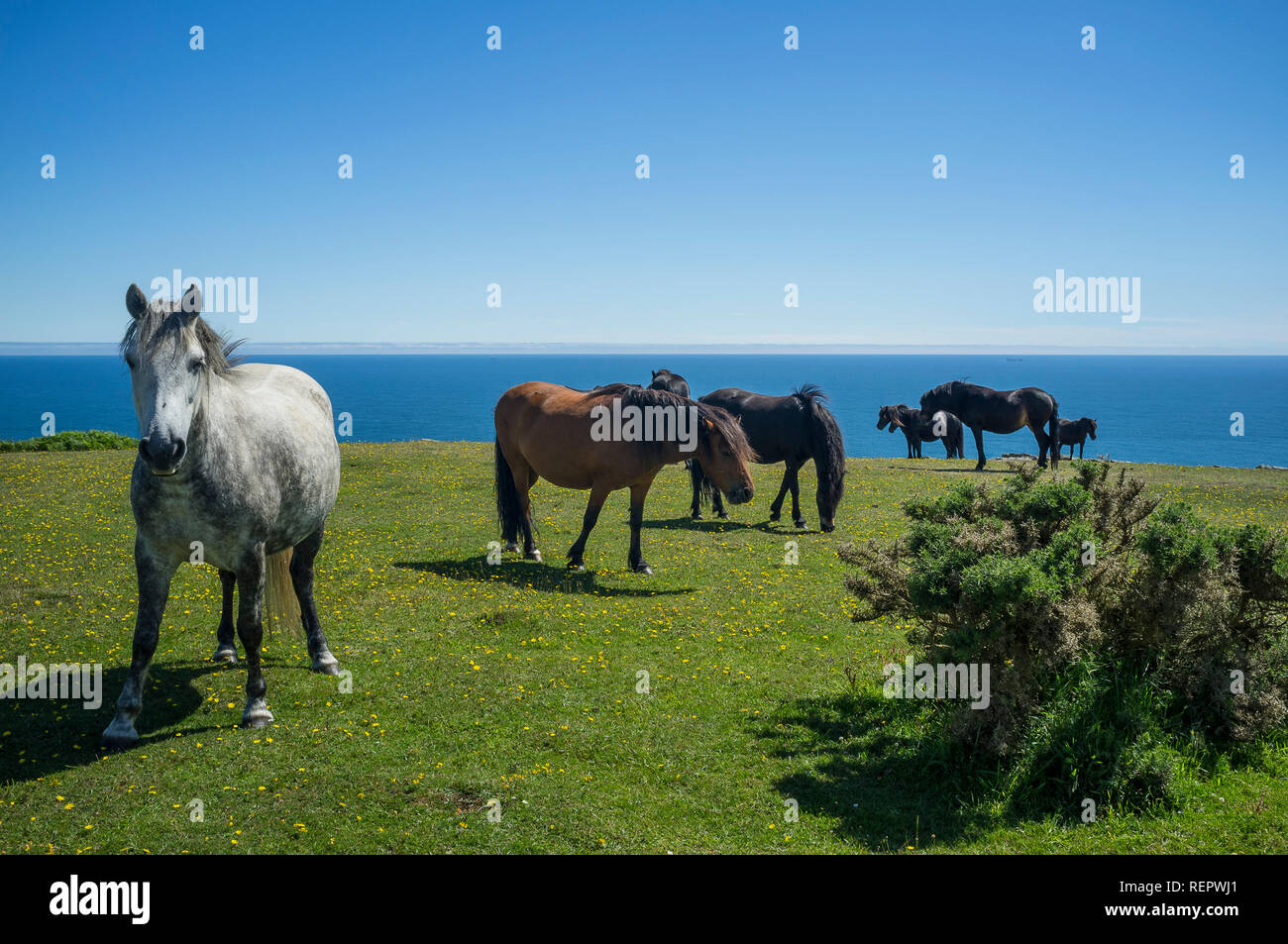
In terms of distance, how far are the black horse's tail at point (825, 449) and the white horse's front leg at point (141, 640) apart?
42.3 feet

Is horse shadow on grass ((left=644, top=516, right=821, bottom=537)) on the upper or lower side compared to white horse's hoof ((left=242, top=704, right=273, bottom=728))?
upper

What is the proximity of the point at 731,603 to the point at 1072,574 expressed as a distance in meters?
5.89

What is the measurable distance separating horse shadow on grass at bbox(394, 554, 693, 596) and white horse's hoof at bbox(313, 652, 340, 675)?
150 inches

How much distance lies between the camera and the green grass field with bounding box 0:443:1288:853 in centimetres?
568

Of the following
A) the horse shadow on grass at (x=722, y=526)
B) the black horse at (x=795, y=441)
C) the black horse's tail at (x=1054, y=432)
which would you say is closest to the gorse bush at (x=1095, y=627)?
the black horse at (x=795, y=441)

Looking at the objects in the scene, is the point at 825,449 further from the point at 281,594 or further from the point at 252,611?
the point at 252,611

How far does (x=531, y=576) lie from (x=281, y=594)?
4.94 metres

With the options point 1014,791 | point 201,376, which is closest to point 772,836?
point 1014,791

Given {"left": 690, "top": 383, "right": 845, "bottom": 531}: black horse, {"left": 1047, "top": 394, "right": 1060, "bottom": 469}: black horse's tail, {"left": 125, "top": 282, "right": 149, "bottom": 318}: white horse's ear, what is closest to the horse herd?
{"left": 125, "top": 282, "right": 149, "bottom": 318}: white horse's ear

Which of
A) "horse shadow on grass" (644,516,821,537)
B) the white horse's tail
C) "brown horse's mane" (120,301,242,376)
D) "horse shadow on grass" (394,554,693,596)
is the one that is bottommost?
"horse shadow on grass" (394,554,693,596)

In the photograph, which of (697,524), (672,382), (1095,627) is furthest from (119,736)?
(697,524)

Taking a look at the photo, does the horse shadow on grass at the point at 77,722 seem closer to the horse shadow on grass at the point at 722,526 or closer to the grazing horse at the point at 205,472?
the grazing horse at the point at 205,472

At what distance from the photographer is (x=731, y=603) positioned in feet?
39.1

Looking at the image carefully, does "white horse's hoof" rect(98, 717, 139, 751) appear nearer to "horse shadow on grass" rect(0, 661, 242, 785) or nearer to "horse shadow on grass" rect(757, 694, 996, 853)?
"horse shadow on grass" rect(0, 661, 242, 785)
